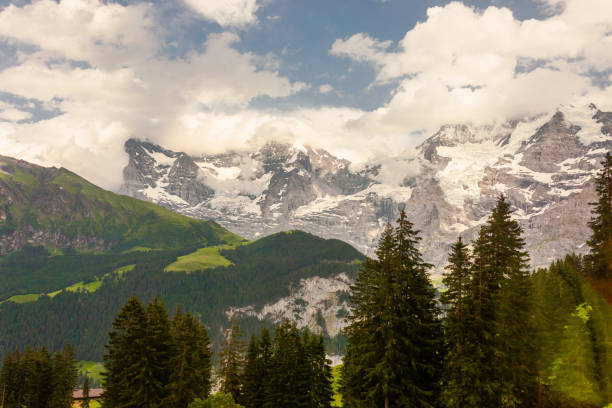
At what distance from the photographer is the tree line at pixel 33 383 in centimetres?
8306

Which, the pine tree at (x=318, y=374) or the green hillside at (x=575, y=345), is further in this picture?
the pine tree at (x=318, y=374)

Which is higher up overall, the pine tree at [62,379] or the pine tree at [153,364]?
the pine tree at [153,364]

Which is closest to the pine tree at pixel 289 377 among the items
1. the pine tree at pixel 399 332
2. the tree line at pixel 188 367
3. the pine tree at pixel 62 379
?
the tree line at pixel 188 367

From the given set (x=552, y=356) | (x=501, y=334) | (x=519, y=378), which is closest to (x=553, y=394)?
(x=552, y=356)

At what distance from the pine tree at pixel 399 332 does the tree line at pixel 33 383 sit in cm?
6907

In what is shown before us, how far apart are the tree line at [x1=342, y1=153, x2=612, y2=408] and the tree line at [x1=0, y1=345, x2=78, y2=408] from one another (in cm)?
6695

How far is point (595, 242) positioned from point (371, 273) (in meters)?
38.1

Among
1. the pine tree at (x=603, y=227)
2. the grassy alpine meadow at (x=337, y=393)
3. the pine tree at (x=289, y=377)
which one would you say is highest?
the pine tree at (x=603, y=227)

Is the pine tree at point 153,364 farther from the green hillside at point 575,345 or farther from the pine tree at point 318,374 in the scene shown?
the green hillside at point 575,345

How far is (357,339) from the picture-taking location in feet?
141

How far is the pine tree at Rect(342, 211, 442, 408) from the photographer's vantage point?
123 feet

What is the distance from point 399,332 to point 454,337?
170 inches

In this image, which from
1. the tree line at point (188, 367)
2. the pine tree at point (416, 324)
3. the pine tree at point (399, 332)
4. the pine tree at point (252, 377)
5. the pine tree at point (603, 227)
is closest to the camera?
the pine tree at point (399, 332)

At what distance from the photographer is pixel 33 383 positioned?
273ft
